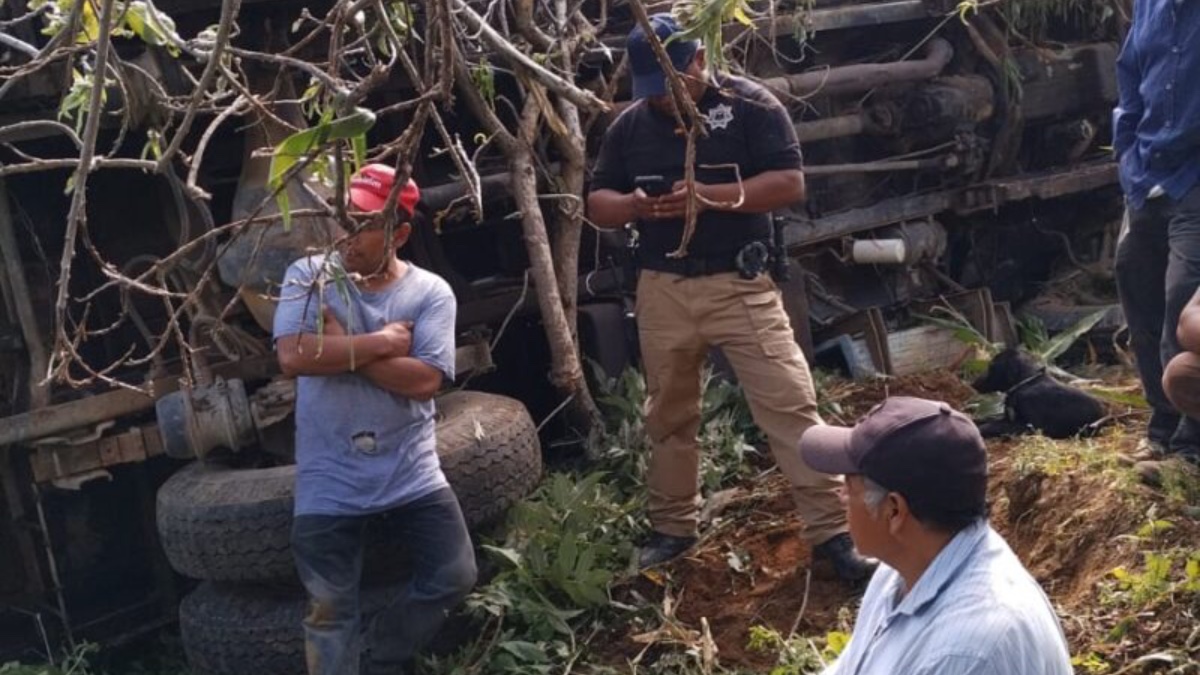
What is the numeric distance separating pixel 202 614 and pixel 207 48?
2583 mm

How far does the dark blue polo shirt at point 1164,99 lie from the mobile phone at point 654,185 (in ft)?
5.02

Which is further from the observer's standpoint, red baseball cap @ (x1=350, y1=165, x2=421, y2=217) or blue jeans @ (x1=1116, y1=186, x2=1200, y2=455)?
blue jeans @ (x1=1116, y1=186, x2=1200, y2=455)

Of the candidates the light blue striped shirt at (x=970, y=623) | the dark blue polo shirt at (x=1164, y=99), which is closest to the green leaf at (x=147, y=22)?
the light blue striped shirt at (x=970, y=623)

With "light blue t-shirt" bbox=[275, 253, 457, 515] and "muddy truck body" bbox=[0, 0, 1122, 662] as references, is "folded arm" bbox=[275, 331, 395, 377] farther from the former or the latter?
"muddy truck body" bbox=[0, 0, 1122, 662]

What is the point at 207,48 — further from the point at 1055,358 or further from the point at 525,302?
the point at 1055,358

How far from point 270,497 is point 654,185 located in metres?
1.67

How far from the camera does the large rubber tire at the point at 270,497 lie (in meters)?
5.00

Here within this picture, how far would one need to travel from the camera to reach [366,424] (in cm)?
466

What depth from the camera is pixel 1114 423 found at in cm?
591

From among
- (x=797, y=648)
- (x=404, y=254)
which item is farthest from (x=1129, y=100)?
(x=404, y=254)

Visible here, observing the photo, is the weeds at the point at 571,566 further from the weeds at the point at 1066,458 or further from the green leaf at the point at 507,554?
the weeds at the point at 1066,458

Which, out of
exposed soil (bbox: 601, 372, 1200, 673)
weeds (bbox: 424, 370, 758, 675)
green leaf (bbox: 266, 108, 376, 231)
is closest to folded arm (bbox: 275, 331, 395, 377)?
weeds (bbox: 424, 370, 758, 675)

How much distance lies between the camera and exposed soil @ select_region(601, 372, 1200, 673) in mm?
4504

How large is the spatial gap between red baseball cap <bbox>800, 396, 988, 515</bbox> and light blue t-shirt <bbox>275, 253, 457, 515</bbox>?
7.09ft
